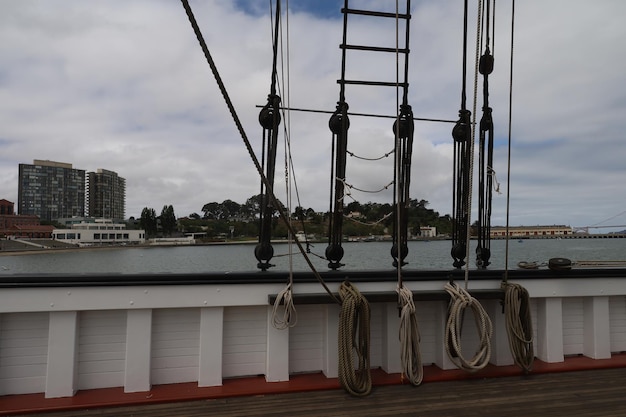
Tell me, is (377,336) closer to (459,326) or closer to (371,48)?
(459,326)

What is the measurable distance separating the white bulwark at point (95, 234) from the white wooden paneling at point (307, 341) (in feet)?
178

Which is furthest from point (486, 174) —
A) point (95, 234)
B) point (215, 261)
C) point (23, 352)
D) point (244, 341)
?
point (95, 234)

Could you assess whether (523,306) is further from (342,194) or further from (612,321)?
(342,194)

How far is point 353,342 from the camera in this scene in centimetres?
222

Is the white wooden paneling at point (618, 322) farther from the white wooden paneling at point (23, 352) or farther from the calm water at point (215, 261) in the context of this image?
the calm water at point (215, 261)

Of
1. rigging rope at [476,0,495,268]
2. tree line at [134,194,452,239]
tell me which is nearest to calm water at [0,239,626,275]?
tree line at [134,194,452,239]

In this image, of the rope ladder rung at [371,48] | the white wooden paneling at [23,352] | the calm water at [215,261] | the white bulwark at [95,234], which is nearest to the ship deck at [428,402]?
the white wooden paneling at [23,352]

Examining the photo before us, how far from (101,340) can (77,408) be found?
362 mm

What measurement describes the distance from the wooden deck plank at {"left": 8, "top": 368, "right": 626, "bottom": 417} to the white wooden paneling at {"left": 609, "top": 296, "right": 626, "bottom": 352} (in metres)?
0.63

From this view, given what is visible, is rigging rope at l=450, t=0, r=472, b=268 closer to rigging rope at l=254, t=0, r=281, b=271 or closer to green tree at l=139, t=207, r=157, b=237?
rigging rope at l=254, t=0, r=281, b=271

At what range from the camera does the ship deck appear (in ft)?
6.16

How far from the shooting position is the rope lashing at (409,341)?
2.25 m

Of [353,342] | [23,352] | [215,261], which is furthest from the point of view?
[215,261]

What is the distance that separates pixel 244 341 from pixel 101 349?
0.79 metres
